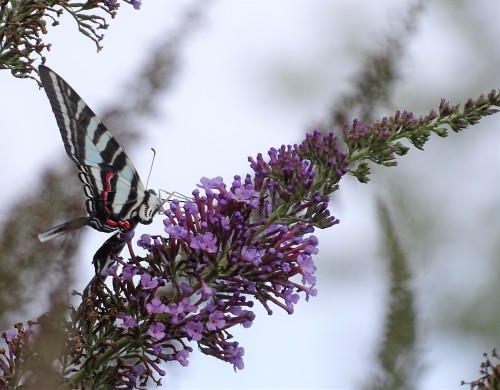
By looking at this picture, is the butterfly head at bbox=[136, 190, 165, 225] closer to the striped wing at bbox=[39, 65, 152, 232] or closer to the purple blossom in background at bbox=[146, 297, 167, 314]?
the striped wing at bbox=[39, 65, 152, 232]

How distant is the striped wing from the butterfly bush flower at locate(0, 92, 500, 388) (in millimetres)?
335

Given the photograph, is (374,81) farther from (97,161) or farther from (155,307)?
(97,161)

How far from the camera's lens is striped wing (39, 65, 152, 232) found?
7.88 ft

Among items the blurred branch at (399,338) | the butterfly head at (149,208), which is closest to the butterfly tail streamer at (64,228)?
the blurred branch at (399,338)

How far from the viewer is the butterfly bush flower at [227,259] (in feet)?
6.61

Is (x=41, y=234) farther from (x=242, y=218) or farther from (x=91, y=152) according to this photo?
(x=91, y=152)

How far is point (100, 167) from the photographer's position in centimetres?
264

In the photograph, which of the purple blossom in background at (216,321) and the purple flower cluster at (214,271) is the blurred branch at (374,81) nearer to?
the purple flower cluster at (214,271)

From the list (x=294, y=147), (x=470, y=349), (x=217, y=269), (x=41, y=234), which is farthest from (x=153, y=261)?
(x=470, y=349)

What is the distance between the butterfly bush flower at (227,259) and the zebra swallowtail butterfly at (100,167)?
1.08 feet

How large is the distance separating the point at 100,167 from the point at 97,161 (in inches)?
1.3

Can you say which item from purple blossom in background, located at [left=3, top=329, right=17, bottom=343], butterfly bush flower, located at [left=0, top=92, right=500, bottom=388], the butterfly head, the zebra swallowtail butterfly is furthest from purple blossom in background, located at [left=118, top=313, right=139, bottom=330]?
the butterfly head

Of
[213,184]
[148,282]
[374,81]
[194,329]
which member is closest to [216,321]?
[194,329]

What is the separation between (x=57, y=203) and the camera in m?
1.01
